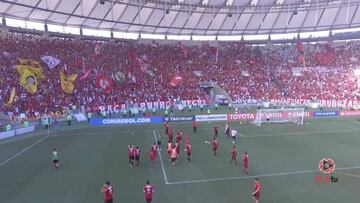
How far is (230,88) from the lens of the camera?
60.9m

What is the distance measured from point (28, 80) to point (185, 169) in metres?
20.2

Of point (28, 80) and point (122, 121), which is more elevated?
point (28, 80)

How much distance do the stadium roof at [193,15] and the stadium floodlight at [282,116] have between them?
23648 millimetres

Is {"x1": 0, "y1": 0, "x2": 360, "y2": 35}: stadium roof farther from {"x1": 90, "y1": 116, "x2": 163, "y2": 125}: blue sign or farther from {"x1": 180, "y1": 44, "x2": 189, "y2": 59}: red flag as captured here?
{"x1": 90, "y1": 116, "x2": 163, "y2": 125}: blue sign

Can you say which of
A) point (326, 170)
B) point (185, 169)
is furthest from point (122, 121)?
point (326, 170)

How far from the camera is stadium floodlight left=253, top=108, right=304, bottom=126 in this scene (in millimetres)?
40156

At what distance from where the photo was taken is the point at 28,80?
1307 inches

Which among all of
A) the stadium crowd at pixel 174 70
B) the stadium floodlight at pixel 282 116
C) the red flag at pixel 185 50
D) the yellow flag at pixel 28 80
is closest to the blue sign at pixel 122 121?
the stadium crowd at pixel 174 70

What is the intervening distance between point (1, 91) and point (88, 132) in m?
12.4

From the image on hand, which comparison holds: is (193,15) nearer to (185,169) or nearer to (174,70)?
(174,70)

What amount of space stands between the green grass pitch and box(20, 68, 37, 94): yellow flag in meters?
4.79

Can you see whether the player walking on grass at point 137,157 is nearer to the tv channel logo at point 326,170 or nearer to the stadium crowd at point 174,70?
the tv channel logo at point 326,170

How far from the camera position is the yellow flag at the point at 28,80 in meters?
32.8

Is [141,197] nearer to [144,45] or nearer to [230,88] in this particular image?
[230,88]
